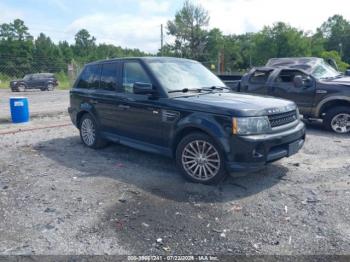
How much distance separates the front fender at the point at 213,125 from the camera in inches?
181


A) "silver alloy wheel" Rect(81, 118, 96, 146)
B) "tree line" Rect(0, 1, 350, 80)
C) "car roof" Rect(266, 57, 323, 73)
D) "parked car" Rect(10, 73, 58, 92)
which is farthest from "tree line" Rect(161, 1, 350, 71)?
"silver alloy wheel" Rect(81, 118, 96, 146)

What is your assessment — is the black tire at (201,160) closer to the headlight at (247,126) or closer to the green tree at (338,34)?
the headlight at (247,126)

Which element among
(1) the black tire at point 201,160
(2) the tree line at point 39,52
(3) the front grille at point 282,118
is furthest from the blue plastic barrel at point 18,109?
(2) the tree line at point 39,52

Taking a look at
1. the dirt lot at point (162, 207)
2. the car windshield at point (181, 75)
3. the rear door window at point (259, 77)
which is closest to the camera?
the dirt lot at point (162, 207)

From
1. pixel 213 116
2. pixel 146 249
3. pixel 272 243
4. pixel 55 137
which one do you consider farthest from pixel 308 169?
pixel 55 137

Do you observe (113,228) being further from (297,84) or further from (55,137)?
(297,84)

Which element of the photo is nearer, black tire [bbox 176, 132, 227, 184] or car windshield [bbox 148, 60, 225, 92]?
black tire [bbox 176, 132, 227, 184]

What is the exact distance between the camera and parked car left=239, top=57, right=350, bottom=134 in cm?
842

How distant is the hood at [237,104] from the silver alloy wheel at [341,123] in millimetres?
3709

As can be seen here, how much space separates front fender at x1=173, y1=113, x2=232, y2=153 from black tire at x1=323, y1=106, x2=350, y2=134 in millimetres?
4990

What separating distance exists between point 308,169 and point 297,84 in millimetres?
3761

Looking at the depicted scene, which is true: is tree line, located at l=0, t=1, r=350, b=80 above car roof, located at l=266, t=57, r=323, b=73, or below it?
above

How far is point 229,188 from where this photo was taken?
4910 mm

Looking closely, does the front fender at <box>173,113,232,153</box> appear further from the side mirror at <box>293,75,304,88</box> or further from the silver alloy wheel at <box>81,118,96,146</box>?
the side mirror at <box>293,75,304,88</box>
